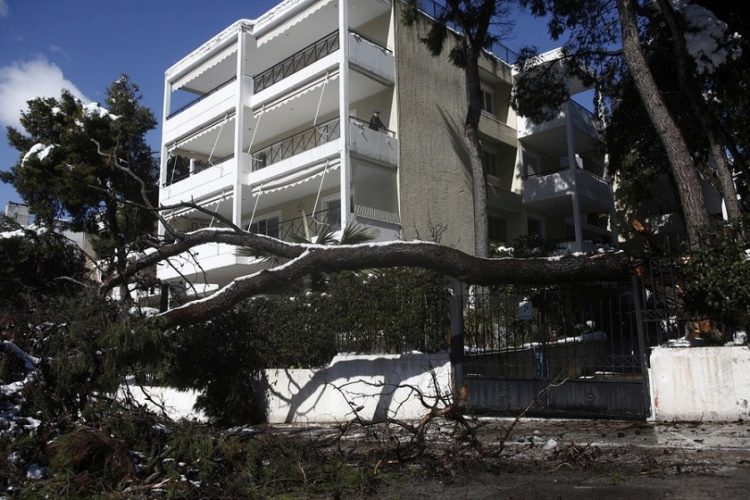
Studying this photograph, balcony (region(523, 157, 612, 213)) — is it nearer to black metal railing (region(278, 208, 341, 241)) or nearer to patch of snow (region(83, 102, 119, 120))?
black metal railing (region(278, 208, 341, 241))

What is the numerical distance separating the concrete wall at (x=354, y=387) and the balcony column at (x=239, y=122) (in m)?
11.6

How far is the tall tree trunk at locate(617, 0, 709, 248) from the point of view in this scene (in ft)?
32.8

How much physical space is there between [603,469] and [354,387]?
528 centimetres

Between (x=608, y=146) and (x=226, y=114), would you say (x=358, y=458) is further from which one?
(x=226, y=114)

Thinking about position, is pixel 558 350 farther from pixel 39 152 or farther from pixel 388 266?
pixel 39 152

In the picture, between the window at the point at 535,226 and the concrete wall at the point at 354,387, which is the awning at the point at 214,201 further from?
the concrete wall at the point at 354,387

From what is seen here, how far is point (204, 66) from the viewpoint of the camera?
25297 millimetres

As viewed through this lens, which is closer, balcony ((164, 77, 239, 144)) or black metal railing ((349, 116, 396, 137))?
black metal railing ((349, 116, 396, 137))

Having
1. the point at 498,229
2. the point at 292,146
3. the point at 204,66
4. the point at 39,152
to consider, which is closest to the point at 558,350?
the point at 292,146

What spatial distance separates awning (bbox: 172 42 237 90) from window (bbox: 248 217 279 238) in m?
6.51

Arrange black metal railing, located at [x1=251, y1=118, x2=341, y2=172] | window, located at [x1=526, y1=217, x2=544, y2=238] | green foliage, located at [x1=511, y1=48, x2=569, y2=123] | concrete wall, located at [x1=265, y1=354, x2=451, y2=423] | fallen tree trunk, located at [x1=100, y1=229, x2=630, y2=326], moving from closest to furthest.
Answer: fallen tree trunk, located at [x1=100, y1=229, x2=630, y2=326] → concrete wall, located at [x1=265, y1=354, x2=451, y2=423] → green foliage, located at [x1=511, y1=48, x2=569, y2=123] → black metal railing, located at [x1=251, y1=118, x2=341, y2=172] → window, located at [x1=526, y1=217, x2=544, y2=238]

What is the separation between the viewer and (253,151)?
2469 centimetres

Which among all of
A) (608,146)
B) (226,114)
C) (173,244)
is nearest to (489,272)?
(173,244)

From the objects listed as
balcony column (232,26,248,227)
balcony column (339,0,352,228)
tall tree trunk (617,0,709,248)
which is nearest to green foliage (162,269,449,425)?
tall tree trunk (617,0,709,248)
